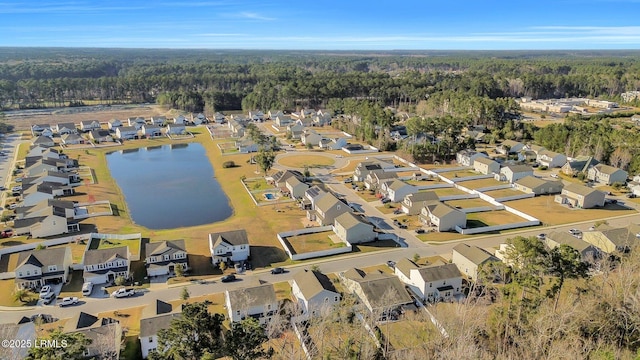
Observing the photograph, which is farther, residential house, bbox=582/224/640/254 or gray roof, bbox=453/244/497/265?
residential house, bbox=582/224/640/254

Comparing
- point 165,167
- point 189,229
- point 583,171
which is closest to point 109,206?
point 189,229

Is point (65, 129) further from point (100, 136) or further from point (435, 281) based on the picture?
point (435, 281)

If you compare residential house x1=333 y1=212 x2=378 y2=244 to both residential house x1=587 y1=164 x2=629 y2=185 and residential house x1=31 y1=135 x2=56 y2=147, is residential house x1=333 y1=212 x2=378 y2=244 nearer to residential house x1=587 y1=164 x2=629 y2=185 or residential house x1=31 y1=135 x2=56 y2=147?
residential house x1=587 y1=164 x2=629 y2=185

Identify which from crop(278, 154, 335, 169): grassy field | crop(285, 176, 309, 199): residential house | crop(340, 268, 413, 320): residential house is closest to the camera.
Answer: crop(340, 268, 413, 320): residential house

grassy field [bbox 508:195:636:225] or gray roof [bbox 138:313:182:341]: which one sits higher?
gray roof [bbox 138:313:182:341]

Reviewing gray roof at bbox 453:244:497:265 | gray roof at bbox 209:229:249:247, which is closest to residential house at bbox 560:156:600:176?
gray roof at bbox 453:244:497:265

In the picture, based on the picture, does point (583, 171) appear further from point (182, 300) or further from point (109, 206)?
point (109, 206)

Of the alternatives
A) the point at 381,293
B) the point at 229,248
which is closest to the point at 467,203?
the point at 381,293

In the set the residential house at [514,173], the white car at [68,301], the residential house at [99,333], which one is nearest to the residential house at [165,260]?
the white car at [68,301]
